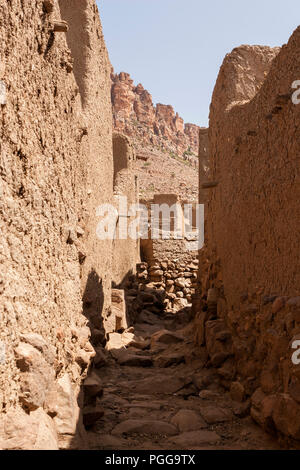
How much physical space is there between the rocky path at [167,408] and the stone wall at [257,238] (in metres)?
0.19

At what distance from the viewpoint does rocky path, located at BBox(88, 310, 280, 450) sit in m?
3.10

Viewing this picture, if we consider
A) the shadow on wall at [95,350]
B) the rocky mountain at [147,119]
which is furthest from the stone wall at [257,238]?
the rocky mountain at [147,119]

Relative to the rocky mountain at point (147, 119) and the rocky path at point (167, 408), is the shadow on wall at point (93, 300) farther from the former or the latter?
the rocky mountain at point (147, 119)

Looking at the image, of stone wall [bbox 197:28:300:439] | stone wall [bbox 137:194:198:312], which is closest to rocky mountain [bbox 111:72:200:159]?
stone wall [bbox 137:194:198:312]

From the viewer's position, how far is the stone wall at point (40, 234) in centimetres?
192

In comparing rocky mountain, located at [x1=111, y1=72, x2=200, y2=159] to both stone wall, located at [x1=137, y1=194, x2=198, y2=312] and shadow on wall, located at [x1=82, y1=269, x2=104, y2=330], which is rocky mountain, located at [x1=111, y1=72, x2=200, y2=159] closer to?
stone wall, located at [x1=137, y1=194, x2=198, y2=312]

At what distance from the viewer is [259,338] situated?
3699 mm

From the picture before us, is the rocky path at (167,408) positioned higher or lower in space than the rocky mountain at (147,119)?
lower

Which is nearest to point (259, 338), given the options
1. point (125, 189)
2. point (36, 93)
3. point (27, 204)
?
point (27, 204)

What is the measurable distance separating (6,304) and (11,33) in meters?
1.28

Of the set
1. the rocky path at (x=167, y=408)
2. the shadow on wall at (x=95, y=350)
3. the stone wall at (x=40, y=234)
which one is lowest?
the rocky path at (x=167, y=408)

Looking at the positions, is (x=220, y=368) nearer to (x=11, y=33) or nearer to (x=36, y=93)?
(x=36, y=93)

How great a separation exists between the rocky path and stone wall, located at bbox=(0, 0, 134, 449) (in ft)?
1.58

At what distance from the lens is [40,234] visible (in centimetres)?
252
